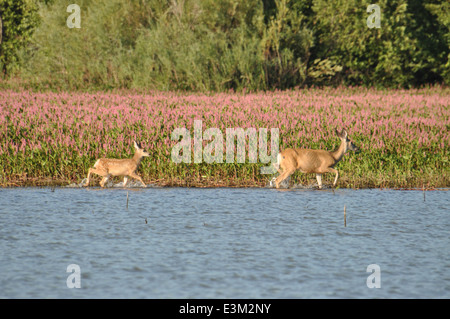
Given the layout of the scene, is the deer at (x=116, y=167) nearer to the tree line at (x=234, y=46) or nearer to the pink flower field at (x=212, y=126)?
the pink flower field at (x=212, y=126)

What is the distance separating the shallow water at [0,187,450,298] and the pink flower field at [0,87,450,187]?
1.22 metres

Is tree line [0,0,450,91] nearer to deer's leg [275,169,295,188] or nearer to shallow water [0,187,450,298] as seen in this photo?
deer's leg [275,169,295,188]

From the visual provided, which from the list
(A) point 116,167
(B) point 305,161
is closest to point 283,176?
(B) point 305,161

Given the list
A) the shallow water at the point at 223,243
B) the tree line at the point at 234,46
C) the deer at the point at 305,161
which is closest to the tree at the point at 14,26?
the tree line at the point at 234,46

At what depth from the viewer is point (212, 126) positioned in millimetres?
19781

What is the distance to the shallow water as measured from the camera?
870cm

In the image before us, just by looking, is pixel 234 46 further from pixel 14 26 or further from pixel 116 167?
pixel 116 167

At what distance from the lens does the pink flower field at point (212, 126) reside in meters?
16.9

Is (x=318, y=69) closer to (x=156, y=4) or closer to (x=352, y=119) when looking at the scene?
(x=156, y=4)

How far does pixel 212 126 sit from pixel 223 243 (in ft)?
30.2

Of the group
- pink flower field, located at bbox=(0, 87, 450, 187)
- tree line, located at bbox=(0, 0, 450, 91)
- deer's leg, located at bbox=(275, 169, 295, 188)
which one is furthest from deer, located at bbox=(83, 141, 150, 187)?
tree line, located at bbox=(0, 0, 450, 91)

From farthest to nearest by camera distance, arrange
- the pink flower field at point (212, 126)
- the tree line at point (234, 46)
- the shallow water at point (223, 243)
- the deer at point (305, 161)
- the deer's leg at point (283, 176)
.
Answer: the tree line at point (234, 46) < the pink flower field at point (212, 126) < the deer's leg at point (283, 176) < the deer at point (305, 161) < the shallow water at point (223, 243)

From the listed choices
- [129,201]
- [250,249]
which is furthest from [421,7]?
[250,249]

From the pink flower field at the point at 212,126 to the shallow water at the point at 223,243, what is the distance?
48.1 inches
